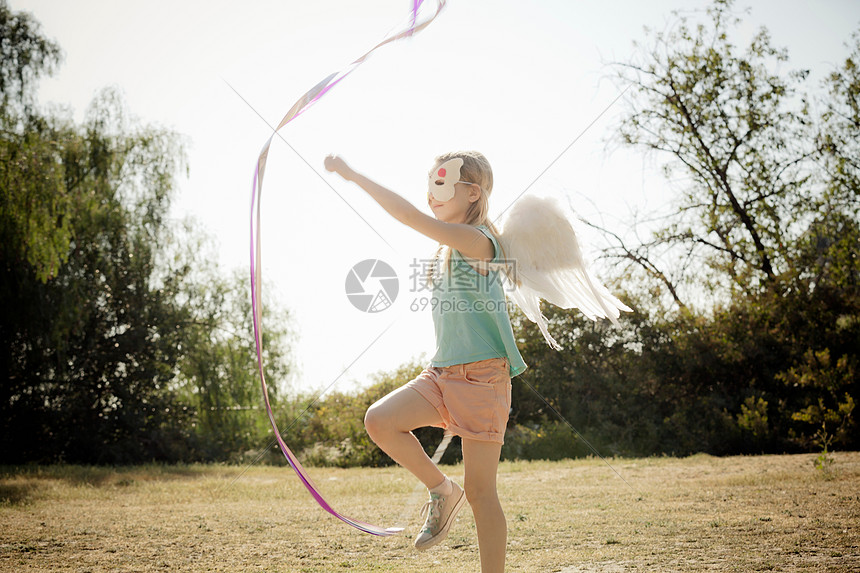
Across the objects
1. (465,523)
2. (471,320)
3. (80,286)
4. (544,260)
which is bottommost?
(465,523)

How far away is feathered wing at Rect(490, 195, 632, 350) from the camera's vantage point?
9.90 ft

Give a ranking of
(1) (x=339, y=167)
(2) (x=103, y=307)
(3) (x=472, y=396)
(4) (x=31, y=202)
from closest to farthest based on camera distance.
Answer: (1) (x=339, y=167) < (3) (x=472, y=396) < (4) (x=31, y=202) < (2) (x=103, y=307)

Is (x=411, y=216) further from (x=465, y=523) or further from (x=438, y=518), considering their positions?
(x=465, y=523)

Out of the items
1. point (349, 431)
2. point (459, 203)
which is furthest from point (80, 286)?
point (459, 203)

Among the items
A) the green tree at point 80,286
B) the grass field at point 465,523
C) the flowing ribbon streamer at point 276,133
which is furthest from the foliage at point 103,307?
the flowing ribbon streamer at point 276,133

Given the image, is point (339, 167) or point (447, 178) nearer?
point (339, 167)

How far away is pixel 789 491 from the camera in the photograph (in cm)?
525

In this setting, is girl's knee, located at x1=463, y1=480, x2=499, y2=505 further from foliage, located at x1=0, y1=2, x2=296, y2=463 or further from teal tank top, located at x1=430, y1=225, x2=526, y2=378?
foliage, located at x1=0, y1=2, x2=296, y2=463

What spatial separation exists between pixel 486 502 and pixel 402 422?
1.44 feet

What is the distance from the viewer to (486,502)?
2646 millimetres

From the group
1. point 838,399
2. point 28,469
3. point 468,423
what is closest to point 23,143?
point 28,469

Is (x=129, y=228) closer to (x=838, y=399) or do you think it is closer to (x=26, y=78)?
(x=26, y=78)

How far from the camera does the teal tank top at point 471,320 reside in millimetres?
2740

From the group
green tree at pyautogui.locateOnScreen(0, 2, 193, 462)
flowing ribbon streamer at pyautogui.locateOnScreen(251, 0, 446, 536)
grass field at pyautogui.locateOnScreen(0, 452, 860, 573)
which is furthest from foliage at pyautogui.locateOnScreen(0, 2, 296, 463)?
flowing ribbon streamer at pyautogui.locateOnScreen(251, 0, 446, 536)
